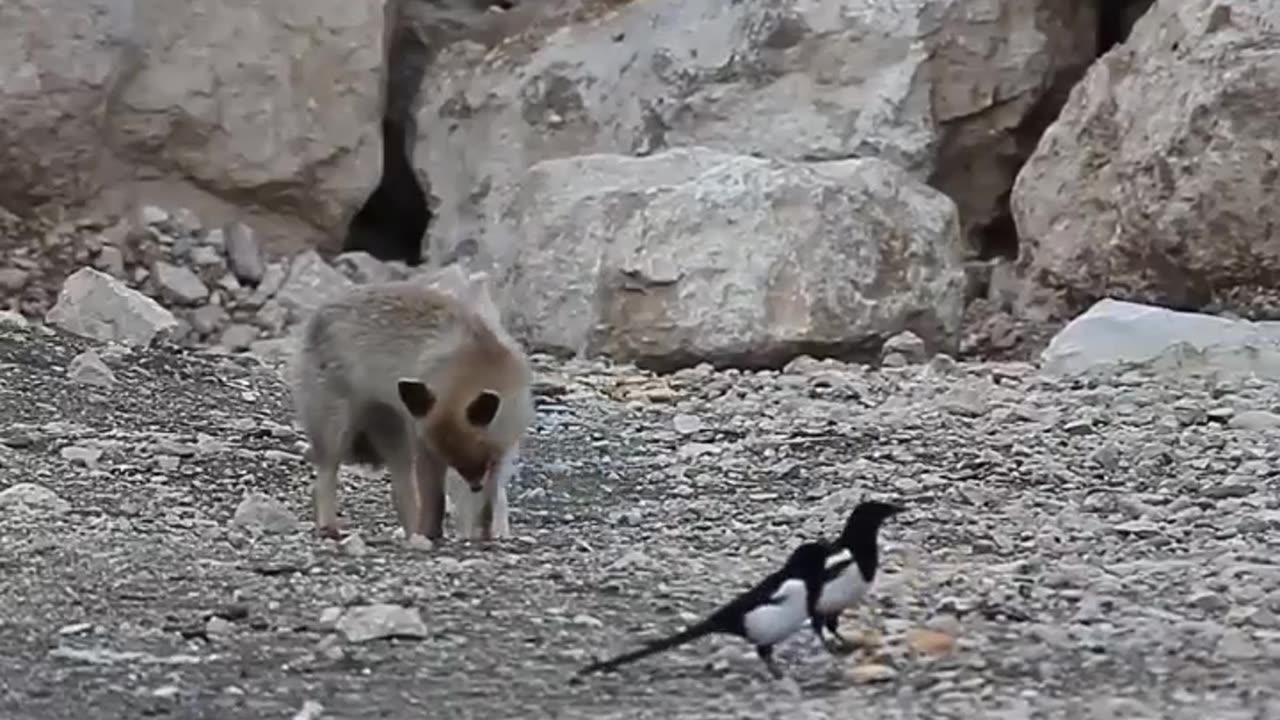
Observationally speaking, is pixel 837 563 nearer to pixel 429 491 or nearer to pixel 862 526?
pixel 862 526

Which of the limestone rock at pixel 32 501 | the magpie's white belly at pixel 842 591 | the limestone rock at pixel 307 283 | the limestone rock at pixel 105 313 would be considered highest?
the magpie's white belly at pixel 842 591

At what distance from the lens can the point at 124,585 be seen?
580 centimetres

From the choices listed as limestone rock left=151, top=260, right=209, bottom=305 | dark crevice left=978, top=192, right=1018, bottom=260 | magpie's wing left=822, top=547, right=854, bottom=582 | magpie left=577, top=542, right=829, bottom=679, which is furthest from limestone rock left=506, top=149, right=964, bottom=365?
magpie left=577, top=542, right=829, bottom=679

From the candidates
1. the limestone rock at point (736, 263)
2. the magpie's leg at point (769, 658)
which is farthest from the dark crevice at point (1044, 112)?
the magpie's leg at point (769, 658)

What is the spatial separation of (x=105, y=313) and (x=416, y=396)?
5.21 meters

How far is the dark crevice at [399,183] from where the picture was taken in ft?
50.0

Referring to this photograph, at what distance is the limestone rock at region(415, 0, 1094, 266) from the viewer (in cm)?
1376

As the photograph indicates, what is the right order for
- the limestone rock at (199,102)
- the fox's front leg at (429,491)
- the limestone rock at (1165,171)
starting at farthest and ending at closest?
the limestone rock at (199,102) → the limestone rock at (1165,171) → the fox's front leg at (429,491)

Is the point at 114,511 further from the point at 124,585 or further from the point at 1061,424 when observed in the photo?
the point at 1061,424

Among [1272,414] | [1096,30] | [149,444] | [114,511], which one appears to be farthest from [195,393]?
[1096,30]

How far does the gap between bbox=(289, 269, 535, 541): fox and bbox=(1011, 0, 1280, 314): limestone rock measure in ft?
16.8

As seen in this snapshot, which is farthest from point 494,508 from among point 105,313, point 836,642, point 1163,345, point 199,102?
point 199,102

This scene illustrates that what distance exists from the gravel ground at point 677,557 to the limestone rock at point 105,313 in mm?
1440

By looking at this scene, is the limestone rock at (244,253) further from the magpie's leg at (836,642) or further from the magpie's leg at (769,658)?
the magpie's leg at (769,658)
